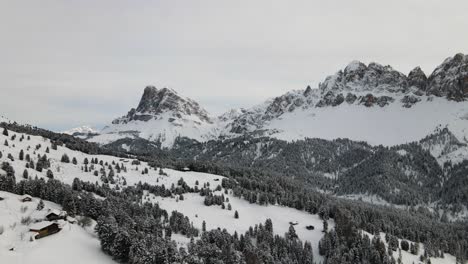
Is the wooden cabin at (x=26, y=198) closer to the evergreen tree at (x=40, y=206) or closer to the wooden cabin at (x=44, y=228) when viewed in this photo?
the evergreen tree at (x=40, y=206)

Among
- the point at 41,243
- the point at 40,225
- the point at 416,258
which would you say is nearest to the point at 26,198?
the point at 40,225

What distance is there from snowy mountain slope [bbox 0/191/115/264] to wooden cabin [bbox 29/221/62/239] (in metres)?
1.25

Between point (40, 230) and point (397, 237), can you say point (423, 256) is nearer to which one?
point (397, 237)

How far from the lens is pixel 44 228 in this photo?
347ft

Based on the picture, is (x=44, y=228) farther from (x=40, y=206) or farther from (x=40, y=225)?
(x=40, y=206)

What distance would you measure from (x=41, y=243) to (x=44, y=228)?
5.27m

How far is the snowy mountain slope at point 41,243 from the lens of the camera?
310ft

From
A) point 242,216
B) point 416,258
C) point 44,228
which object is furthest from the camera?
point 242,216

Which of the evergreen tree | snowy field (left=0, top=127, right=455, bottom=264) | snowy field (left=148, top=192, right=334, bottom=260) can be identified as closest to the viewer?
snowy field (left=0, top=127, right=455, bottom=264)

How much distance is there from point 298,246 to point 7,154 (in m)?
145

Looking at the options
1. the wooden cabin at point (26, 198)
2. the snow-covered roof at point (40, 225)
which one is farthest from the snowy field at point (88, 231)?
the snow-covered roof at point (40, 225)

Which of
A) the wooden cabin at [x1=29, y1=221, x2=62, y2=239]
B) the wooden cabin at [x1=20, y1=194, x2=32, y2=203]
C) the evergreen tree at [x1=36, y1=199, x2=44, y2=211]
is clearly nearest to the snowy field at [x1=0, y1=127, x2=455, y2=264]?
the wooden cabin at [x1=20, y1=194, x2=32, y2=203]

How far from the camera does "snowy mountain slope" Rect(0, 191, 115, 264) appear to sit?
94.5 meters

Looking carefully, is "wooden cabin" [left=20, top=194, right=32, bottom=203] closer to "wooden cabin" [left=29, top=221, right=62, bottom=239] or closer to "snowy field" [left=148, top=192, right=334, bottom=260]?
"wooden cabin" [left=29, top=221, right=62, bottom=239]
